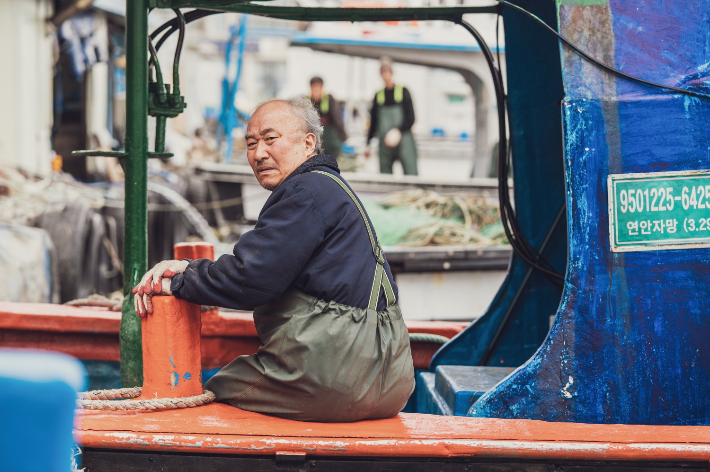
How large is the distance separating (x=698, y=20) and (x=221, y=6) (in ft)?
6.32

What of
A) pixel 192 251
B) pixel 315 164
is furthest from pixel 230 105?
pixel 315 164

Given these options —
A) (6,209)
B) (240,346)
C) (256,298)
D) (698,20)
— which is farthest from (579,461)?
(6,209)

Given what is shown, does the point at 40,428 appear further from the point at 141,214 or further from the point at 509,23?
the point at 509,23

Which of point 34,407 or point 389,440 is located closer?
point 34,407

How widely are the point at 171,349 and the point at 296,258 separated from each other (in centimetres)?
57

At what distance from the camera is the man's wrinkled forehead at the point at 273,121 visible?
2604mm

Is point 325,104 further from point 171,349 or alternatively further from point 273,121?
point 171,349

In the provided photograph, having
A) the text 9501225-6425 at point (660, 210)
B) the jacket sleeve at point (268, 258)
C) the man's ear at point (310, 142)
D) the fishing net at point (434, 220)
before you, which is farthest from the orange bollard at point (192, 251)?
the fishing net at point (434, 220)

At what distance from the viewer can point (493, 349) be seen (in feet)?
12.9

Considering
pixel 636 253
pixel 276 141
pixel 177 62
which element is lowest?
pixel 636 253

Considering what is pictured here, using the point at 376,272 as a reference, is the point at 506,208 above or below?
above

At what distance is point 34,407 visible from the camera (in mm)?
1249

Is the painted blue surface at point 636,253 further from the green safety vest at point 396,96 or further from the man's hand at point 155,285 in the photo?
the green safety vest at point 396,96

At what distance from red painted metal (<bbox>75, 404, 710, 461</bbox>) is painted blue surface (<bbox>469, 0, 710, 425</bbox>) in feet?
0.68
